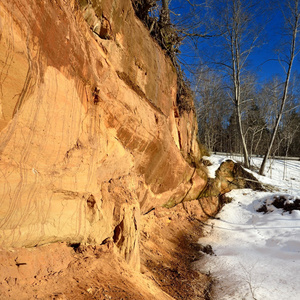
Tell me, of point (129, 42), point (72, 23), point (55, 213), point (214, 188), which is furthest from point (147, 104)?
point (214, 188)

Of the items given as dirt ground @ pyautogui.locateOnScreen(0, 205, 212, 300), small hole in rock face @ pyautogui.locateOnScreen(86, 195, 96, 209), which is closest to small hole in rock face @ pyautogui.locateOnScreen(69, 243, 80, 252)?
dirt ground @ pyautogui.locateOnScreen(0, 205, 212, 300)

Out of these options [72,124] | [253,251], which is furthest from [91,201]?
[253,251]

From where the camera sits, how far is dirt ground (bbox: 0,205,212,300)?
2303 millimetres

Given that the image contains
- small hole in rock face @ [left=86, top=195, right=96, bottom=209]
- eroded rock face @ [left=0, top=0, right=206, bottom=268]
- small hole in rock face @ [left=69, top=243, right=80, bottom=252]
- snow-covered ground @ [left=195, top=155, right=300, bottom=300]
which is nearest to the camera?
eroded rock face @ [left=0, top=0, right=206, bottom=268]

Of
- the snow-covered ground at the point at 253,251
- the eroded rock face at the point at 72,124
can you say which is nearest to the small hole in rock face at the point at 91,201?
the eroded rock face at the point at 72,124

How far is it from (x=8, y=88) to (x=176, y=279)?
15.1 ft

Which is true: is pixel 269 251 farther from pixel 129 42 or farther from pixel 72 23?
pixel 72 23

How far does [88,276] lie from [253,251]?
5308 mm

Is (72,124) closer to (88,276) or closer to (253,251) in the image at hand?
(88,276)

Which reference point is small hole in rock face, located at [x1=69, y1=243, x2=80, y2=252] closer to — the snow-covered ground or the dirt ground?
the dirt ground

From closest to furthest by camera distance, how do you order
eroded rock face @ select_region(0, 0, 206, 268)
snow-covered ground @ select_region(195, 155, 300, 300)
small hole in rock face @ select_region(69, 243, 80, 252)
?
eroded rock face @ select_region(0, 0, 206, 268) < small hole in rock face @ select_region(69, 243, 80, 252) < snow-covered ground @ select_region(195, 155, 300, 300)

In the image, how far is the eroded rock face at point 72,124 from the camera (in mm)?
2297

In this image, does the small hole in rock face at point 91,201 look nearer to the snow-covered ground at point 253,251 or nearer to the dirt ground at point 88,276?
the dirt ground at point 88,276

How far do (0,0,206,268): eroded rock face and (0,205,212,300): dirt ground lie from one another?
0.16 metres
